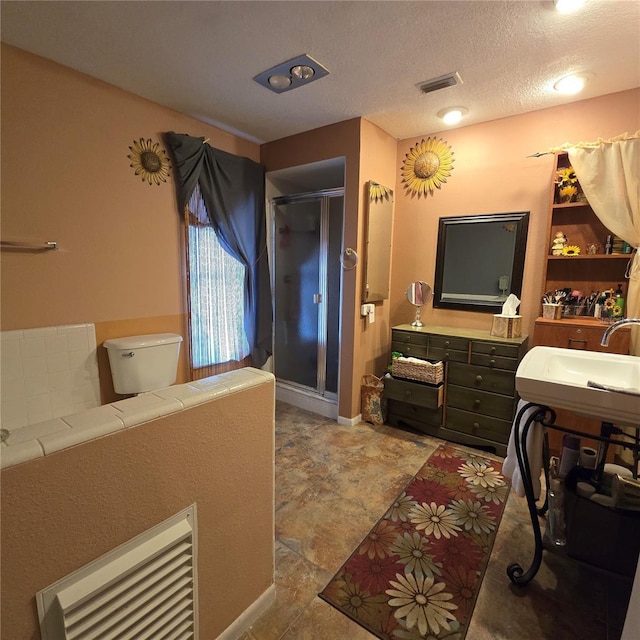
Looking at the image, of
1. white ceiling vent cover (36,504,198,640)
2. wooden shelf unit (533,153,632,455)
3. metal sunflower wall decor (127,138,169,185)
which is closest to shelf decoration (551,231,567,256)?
wooden shelf unit (533,153,632,455)

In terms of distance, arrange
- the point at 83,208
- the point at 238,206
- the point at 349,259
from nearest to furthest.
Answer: the point at 83,208
the point at 349,259
the point at 238,206

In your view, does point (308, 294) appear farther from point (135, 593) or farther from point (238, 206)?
point (135, 593)

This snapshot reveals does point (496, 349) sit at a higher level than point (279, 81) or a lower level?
lower

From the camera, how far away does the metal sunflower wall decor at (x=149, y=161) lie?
2223mm

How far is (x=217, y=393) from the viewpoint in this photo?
3.27 feet

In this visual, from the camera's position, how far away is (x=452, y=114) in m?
2.42

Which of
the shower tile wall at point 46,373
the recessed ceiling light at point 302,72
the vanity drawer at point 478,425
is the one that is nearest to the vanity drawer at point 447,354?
the vanity drawer at point 478,425

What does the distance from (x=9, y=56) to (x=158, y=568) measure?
8.05 feet

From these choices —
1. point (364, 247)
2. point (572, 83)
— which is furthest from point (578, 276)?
point (364, 247)

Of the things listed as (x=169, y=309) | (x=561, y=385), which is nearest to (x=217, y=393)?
(x=561, y=385)

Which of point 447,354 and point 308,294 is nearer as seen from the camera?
point 447,354

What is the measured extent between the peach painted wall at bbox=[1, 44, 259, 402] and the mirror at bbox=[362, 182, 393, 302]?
1.45 m

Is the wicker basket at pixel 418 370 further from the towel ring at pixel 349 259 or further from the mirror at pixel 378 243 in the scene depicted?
the towel ring at pixel 349 259

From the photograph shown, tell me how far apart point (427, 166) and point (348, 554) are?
2859 millimetres
